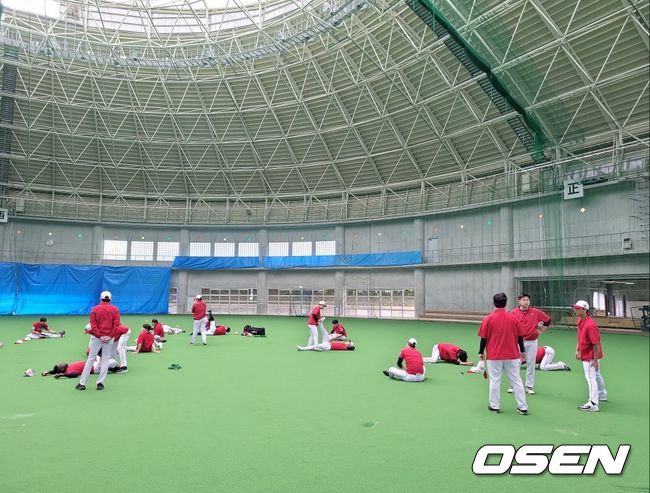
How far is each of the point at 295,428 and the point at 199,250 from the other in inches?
1571

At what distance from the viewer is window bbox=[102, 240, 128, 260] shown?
4353cm

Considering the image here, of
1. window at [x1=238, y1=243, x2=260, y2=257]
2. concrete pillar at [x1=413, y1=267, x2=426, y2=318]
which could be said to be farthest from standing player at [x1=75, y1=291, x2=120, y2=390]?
window at [x1=238, y1=243, x2=260, y2=257]

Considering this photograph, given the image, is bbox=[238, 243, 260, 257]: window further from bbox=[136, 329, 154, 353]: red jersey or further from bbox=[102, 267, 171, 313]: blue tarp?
bbox=[136, 329, 154, 353]: red jersey

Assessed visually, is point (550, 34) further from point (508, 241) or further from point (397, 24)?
point (508, 241)

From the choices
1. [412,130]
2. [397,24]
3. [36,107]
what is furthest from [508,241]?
[36,107]

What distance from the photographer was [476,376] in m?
12.0

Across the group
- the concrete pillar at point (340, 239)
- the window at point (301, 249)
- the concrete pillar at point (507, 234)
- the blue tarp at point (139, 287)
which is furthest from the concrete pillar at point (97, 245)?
the concrete pillar at point (507, 234)

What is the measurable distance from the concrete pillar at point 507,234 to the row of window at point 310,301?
8.92 m

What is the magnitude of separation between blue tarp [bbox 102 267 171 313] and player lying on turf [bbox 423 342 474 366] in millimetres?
33513

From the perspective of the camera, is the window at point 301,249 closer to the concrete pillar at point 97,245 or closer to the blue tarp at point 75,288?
the blue tarp at point 75,288

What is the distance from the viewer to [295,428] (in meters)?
7.30

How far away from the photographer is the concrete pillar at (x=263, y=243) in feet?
146

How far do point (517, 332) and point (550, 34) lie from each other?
21392 mm

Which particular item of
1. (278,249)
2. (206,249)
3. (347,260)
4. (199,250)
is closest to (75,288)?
(199,250)
